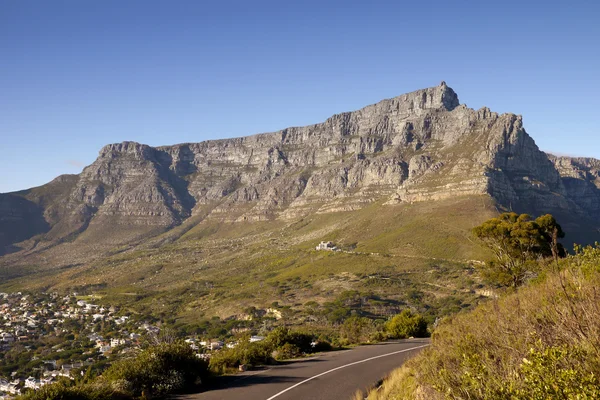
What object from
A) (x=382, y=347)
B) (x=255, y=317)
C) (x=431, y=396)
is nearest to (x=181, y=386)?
(x=431, y=396)

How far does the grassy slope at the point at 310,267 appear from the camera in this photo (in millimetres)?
75750

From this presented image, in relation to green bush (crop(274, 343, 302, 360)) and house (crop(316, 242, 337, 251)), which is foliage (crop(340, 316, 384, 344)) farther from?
house (crop(316, 242, 337, 251))

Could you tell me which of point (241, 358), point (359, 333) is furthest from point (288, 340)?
point (359, 333)

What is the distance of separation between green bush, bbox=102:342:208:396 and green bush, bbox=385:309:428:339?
16.1m

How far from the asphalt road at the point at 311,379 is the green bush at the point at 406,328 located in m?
8.29

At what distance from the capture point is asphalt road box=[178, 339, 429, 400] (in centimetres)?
1186

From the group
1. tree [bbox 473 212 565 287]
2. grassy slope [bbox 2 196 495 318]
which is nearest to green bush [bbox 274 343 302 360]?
tree [bbox 473 212 565 287]

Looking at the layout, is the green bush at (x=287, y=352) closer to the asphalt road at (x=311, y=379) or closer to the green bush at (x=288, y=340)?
the green bush at (x=288, y=340)

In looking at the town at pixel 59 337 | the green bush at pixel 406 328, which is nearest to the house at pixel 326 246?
the town at pixel 59 337

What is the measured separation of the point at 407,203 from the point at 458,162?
81.7 ft

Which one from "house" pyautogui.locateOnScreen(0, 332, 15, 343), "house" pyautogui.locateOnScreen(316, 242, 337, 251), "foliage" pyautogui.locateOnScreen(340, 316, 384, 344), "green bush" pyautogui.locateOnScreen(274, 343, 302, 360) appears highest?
"green bush" pyautogui.locateOnScreen(274, 343, 302, 360)

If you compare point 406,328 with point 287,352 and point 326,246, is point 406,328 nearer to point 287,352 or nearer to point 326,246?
point 287,352

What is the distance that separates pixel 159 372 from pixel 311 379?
4.82 meters

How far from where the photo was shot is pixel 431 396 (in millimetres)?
6785
